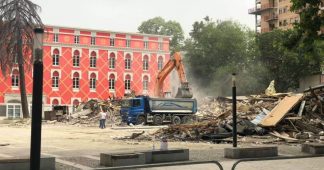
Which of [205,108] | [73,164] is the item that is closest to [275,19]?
[205,108]

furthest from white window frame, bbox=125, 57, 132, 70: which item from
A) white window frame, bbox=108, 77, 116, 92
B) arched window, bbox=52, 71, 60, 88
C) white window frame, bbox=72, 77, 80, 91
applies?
arched window, bbox=52, 71, 60, 88

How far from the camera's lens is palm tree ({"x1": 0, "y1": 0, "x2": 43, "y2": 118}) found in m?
61.1

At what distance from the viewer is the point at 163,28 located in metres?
127

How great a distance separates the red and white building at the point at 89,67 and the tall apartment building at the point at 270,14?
2666cm

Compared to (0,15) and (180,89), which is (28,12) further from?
(180,89)

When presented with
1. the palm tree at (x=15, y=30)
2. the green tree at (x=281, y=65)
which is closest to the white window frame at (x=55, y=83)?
the palm tree at (x=15, y=30)

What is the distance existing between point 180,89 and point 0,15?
26.2 m

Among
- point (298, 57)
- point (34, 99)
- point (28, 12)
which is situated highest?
point (28, 12)

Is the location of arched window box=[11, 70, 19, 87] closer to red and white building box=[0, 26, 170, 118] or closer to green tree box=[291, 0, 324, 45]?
red and white building box=[0, 26, 170, 118]

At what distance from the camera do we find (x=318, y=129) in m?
27.3

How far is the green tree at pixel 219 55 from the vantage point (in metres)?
93.3

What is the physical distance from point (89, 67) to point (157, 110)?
3978 centimetres

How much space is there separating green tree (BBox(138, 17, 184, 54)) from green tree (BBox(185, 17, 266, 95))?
80.1 ft

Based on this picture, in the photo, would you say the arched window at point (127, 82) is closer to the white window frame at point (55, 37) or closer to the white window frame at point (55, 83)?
the white window frame at point (55, 83)
